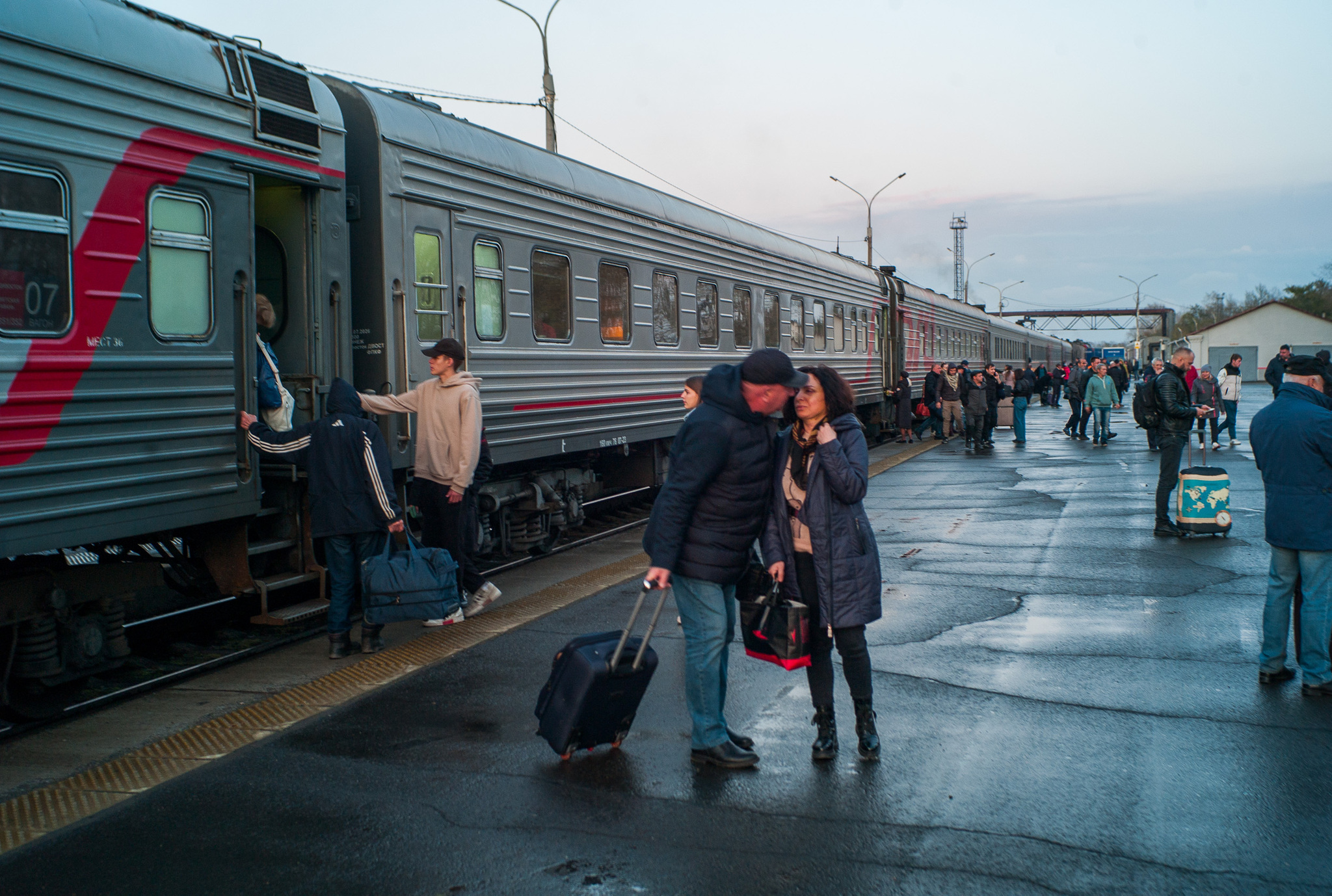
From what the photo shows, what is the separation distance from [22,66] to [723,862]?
478cm

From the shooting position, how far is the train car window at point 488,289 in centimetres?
906

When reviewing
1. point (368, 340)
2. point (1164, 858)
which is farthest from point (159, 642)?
point (1164, 858)

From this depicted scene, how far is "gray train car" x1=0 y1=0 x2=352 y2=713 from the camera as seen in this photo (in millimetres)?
5426

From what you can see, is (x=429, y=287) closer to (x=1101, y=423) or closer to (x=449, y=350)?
(x=449, y=350)

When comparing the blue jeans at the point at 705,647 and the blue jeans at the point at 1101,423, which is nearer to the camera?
the blue jeans at the point at 705,647

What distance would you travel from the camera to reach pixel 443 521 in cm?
797

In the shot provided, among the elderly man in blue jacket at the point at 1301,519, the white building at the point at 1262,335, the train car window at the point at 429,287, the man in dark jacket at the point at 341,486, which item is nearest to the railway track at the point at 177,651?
the man in dark jacket at the point at 341,486

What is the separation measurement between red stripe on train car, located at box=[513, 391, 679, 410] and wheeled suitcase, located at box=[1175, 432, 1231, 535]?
533 cm

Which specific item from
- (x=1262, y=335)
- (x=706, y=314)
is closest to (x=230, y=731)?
(x=706, y=314)

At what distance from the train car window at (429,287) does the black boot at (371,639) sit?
2403 mm

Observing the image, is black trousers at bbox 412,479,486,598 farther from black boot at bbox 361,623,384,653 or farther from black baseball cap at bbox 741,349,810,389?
black baseball cap at bbox 741,349,810,389

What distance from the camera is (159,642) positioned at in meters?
7.11

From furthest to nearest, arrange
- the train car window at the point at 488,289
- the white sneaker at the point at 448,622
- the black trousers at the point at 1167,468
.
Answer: the black trousers at the point at 1167,468
the train car window at the point at 488,289
the white sneaker at the point at 448,622

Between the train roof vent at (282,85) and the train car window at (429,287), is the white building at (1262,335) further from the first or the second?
the train roof vent at (282,85)
